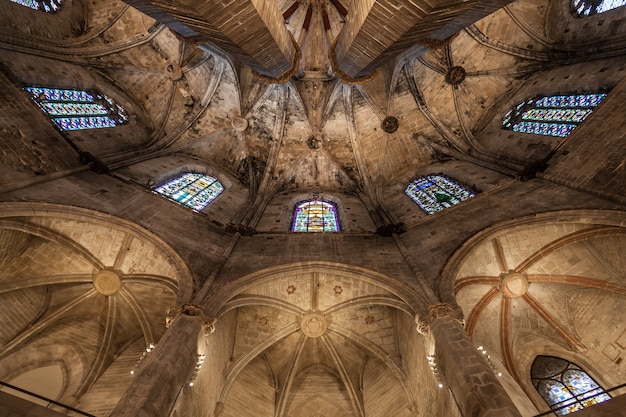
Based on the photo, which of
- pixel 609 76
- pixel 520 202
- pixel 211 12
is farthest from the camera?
pixel 609 76

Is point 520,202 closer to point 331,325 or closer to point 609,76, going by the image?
point 609,76

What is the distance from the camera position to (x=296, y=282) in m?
10.0

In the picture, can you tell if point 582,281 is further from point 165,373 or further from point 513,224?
point 165,373

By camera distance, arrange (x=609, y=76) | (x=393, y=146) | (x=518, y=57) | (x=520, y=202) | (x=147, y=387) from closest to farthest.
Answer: (x=147, y=387) → (x=520, y=202) → (x=609, y=76) → (x=518, y=57) → (x=393, y=146)

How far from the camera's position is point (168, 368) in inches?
232

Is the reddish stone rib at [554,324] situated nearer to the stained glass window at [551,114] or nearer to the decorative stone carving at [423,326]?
the decorative stone carving at [423,326]

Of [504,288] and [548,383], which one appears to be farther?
[504,288]

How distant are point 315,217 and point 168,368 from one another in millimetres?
8543

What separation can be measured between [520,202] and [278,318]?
7162 mm

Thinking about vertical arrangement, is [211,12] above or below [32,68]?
below

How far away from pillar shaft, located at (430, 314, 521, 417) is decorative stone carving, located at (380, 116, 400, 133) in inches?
424

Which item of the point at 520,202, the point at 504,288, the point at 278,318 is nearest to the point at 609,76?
the point at 520,202

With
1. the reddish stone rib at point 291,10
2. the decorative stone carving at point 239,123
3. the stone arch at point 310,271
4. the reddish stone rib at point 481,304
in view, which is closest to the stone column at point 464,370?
→ the stone arch at point 310,271

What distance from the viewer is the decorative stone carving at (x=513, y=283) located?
952 centimetres
